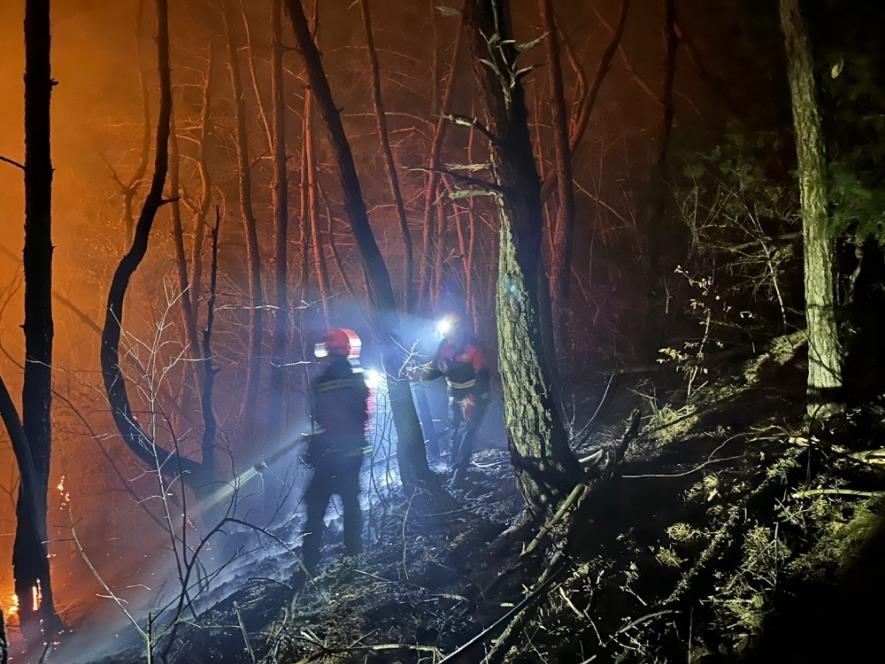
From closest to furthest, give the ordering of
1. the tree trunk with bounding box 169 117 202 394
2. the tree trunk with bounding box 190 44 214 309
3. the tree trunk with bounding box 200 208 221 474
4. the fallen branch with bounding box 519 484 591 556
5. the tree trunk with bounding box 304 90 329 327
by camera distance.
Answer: the fallen branch with bounding box 519 484 591 556
the tree trunk with bounding box 200 208 221 474
the tree trunk with bounding box 304 90 329 327
the tree trunk with bounding box 169 117 202 394
the tree trunk with bounding box 190 44 214 309

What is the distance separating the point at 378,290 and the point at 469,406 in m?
2.34

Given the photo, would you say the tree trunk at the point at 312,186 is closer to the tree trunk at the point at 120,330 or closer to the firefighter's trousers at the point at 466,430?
the tree trunk at the point at 120,330

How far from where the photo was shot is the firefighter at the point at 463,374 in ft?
25.6

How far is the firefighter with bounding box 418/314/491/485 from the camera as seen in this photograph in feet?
25.6

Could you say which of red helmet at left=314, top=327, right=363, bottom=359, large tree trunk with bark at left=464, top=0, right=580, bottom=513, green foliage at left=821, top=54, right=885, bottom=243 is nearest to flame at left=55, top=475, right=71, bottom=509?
red helmet at left=314, top=327, right=363, bottom=359

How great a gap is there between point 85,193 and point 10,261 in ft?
26.7

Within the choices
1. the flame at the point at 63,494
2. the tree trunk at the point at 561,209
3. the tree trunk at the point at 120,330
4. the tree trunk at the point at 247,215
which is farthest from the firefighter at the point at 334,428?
the flame at the point at 63,494

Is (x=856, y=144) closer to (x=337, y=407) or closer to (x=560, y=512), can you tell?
(x=560, y=512)

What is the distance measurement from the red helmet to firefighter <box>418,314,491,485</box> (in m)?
2.21

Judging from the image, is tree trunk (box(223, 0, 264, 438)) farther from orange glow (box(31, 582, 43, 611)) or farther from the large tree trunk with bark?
the large tree trunk with bark

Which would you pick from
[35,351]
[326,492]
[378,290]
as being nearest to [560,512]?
[326,492]

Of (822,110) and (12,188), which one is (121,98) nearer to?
(12,188)

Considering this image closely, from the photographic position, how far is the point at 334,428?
223 inches

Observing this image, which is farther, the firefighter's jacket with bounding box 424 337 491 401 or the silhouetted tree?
the firefighter's jacket with bounding box 424 337 491 401
